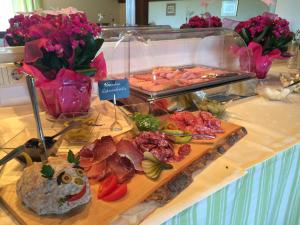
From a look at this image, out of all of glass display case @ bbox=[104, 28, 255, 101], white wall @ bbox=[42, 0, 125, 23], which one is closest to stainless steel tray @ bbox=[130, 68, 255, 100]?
glass display case @ bbox=[104, 28, 255, 101]

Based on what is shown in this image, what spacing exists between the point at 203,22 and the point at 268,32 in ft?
1.08

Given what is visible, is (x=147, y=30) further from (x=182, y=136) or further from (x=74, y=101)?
(x=182, y=136)

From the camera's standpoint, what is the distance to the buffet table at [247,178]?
578mm

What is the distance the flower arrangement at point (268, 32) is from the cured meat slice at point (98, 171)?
1.10 meters

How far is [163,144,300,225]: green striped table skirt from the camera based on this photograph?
0.61 metres

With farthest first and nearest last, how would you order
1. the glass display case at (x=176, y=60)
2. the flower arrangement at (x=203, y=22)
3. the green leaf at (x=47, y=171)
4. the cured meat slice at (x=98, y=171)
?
the flower arrangement at (x=203, y=22) < the glass display case at (x=176, y=60) < the cured meat slice at (x=98, y=171) < the green leaf at (x=47, y=171)

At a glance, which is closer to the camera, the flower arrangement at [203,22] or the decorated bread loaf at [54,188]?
the decorated bread loaf at [54,188]

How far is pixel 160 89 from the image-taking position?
962 mm

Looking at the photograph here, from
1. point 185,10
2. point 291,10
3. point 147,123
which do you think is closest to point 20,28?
point 147,123

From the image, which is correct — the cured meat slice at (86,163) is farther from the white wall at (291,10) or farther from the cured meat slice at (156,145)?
the white wall at (291,10)

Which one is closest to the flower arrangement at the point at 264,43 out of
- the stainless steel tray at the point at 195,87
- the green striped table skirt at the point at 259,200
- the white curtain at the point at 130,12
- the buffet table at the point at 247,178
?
the stainless steel tray at the point at 195,87

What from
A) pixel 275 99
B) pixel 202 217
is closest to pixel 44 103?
pixel 202 217

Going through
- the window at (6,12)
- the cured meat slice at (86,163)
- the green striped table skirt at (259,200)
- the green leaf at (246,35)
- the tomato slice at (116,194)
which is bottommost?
the green striped table skirt at (259,200)

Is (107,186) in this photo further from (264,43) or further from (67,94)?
(264,43)
